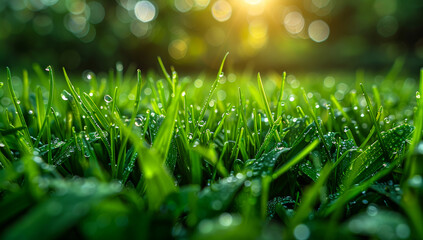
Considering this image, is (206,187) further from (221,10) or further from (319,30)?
(319,30)

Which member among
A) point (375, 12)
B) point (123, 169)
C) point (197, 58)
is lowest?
point (197, 58)

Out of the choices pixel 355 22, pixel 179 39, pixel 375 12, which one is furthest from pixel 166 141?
pixel 355 22

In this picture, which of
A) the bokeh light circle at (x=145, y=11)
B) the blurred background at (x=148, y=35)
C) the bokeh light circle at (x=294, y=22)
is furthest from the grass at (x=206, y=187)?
the bokeh light circle at (x=294, y=22)

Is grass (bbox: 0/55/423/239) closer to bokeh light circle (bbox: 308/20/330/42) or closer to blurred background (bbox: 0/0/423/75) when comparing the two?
blurred background (bbox: 0/0/423/75)

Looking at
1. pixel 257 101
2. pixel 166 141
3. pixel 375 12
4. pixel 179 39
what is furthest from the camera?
pixel 375 12

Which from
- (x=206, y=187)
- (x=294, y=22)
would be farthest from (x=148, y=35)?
(x=206, y=187)

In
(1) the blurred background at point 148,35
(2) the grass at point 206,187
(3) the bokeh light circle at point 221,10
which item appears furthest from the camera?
(3) the bokeh light circle at point 221,10

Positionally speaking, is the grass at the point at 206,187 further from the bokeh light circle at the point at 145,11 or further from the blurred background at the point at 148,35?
the bokeh light circle at the point at 145,11

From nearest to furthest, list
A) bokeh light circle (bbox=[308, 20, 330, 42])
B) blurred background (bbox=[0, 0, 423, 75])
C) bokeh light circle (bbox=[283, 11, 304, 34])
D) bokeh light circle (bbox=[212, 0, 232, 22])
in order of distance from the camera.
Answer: blurred background (bbox=[0, 0, 423, 75]) < bokeh light circle (bbox=[212, 0, 232, 22]) < bokeh light circle (bbox=[283, 11, 304, 34]) < bokeh light circle (bbox=[308, 20, 330, 42])

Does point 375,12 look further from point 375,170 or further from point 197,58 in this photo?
point 375,170

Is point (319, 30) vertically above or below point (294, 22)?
below

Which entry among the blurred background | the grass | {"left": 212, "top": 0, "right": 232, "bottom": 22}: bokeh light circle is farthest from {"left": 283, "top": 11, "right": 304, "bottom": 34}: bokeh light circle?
the grass
